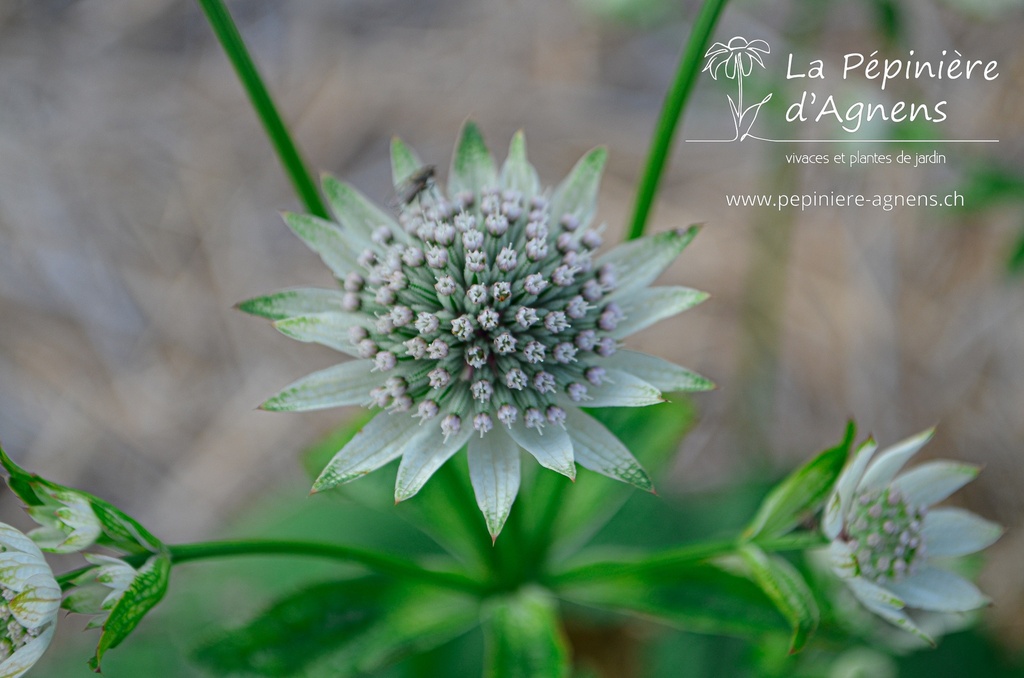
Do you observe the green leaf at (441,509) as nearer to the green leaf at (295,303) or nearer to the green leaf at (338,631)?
the green leaf at (338,631)

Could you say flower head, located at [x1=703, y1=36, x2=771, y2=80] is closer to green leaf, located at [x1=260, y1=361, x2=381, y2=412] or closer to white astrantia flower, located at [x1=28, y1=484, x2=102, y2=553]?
green leaf, located at [x1=260, y1=361, x2=381, y2=412]

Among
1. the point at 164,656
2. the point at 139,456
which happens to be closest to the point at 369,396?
the point at 164,656

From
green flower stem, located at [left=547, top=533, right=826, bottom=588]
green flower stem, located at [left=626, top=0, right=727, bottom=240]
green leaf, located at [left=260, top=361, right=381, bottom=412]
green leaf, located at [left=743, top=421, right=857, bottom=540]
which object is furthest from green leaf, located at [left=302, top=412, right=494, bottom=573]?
green flower stem, located at [left=626, top=0, right=727, bottom=240]

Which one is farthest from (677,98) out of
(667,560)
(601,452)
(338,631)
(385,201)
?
(385,201)

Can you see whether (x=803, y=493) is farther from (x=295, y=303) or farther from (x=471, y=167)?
(x=295, y=303)

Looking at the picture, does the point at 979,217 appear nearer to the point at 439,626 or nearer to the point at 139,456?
the point at 439,626
